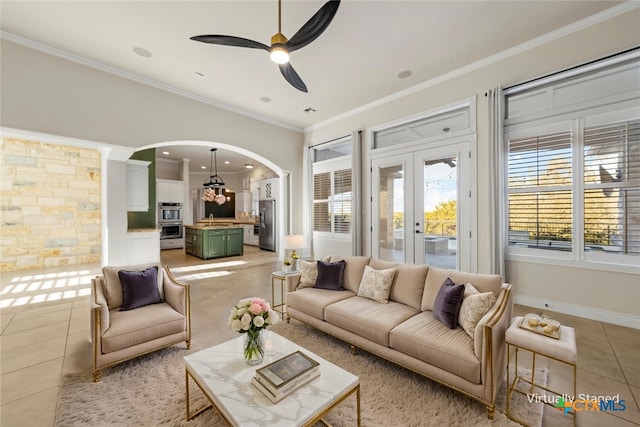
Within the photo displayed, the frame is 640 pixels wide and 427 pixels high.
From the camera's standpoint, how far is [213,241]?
7.69m

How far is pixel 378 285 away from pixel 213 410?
1.78 metres

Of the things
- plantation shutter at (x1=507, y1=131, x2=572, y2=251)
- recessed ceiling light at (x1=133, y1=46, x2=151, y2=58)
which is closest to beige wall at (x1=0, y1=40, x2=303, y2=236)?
recessed ceiling light at (x1=133, y1=46, x2=151, y2=58)

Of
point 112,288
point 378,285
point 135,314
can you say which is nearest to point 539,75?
point 378,285

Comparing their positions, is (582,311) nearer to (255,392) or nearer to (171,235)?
(255,392)

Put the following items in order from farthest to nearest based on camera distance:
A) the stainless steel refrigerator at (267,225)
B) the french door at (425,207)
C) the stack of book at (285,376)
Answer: the stainless steel refrigerator at (267,225) < the french door at (425,207) < the stack of book at (285,376)

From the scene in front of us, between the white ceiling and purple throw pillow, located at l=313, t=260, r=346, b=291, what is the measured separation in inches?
111

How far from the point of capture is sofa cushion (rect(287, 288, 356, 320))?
282 centimetres

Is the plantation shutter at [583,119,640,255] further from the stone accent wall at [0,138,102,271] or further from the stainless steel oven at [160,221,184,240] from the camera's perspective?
the stainless steel oven at [160,221,184,240]

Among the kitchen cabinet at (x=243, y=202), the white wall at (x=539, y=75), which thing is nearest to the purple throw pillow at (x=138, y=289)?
the white wall at (x=539, y=75)

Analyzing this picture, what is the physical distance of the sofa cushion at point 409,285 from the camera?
266 cm

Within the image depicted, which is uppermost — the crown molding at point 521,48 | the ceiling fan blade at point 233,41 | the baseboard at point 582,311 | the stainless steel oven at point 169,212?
the crown molding at point 521,48

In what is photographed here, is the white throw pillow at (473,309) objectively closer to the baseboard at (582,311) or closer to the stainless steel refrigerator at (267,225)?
the baseboard at (582,311)

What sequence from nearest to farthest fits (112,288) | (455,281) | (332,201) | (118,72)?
1. (455,281)
2. (112,288)
3. (118,72)
4. (332,201)

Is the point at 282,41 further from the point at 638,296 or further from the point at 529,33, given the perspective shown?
the point at 638,296
